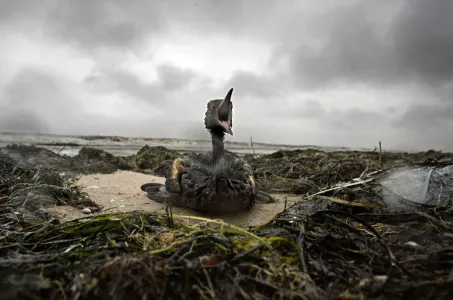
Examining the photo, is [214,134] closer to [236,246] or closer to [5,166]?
[236,246]

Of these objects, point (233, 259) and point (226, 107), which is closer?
point (233, 259)

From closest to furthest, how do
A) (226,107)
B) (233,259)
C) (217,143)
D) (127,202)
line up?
(233,259) → (226,107) → (217,143) → (127,202)

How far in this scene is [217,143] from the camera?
509cm

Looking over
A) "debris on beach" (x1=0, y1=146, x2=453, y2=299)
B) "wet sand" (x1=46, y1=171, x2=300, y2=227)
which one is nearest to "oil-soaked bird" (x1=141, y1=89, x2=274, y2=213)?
"wet sand" (x1=46, y1=171, x2=300, y2=227)

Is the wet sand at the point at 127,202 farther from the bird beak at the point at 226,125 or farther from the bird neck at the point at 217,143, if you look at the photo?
the bird beak at the point at 226,125

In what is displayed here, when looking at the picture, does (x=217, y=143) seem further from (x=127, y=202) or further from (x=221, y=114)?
(x=127, y=202)

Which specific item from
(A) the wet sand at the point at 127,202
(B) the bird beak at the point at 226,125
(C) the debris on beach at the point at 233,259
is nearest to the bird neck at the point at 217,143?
(B) the bird beak at the point at 226,125

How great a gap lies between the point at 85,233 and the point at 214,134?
9.42 feet

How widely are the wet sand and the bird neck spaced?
0.83 metres

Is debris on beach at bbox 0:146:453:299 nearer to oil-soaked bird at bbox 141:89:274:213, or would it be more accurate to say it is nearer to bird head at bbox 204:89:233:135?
oil-soaked bird at bbox 141:89:274:213

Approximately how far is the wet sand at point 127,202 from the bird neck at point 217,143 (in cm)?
83

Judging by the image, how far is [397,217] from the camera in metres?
2.97

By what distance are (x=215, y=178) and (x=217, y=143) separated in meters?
0.61

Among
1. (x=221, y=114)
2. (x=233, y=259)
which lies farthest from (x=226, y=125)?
(x=233, y=259)
